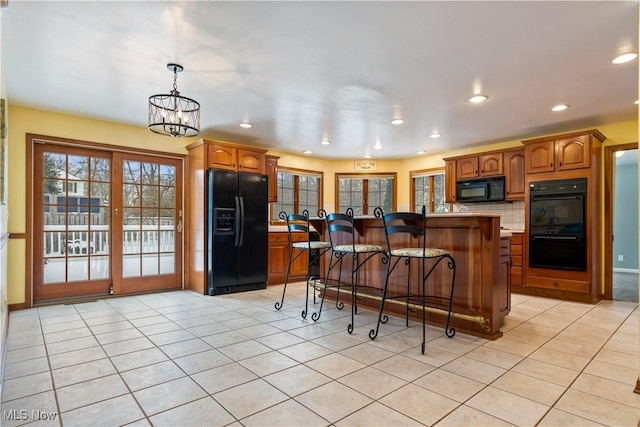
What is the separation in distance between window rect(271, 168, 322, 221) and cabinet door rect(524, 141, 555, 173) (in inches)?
145

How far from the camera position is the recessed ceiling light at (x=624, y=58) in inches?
104

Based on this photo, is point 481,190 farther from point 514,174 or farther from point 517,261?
point 517,261

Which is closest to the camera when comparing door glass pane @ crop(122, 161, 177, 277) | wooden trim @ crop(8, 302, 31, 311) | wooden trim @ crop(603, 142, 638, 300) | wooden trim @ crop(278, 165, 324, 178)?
wooden trim @ crop(8, 302, 31, 311)

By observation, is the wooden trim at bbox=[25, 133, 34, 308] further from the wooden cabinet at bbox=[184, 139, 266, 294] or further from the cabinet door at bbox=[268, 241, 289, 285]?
the cabinet door at bbox=[268, 241, 289, 285]

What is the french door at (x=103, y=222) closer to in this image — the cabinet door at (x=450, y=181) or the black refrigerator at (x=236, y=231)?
the black refrigerator at (x=236, y=231)

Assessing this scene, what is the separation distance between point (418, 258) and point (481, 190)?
9.42 ft

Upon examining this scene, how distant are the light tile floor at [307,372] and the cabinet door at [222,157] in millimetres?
2189

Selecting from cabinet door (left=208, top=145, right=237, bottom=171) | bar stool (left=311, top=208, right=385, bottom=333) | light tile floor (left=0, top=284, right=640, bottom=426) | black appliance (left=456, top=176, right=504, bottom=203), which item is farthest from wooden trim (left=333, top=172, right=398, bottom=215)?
light tile floor (left=0, top=284, right=640, bottom=426)

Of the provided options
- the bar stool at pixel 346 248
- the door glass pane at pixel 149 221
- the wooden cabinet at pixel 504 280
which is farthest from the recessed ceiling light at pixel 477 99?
the door glass pane at pixel 149 221

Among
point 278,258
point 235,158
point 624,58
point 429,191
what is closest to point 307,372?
point 624,58

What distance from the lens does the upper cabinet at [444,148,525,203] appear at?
513 centimetres

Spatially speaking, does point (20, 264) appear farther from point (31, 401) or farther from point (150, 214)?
point (31, 401)

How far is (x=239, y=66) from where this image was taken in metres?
2.90

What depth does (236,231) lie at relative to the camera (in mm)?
4973
